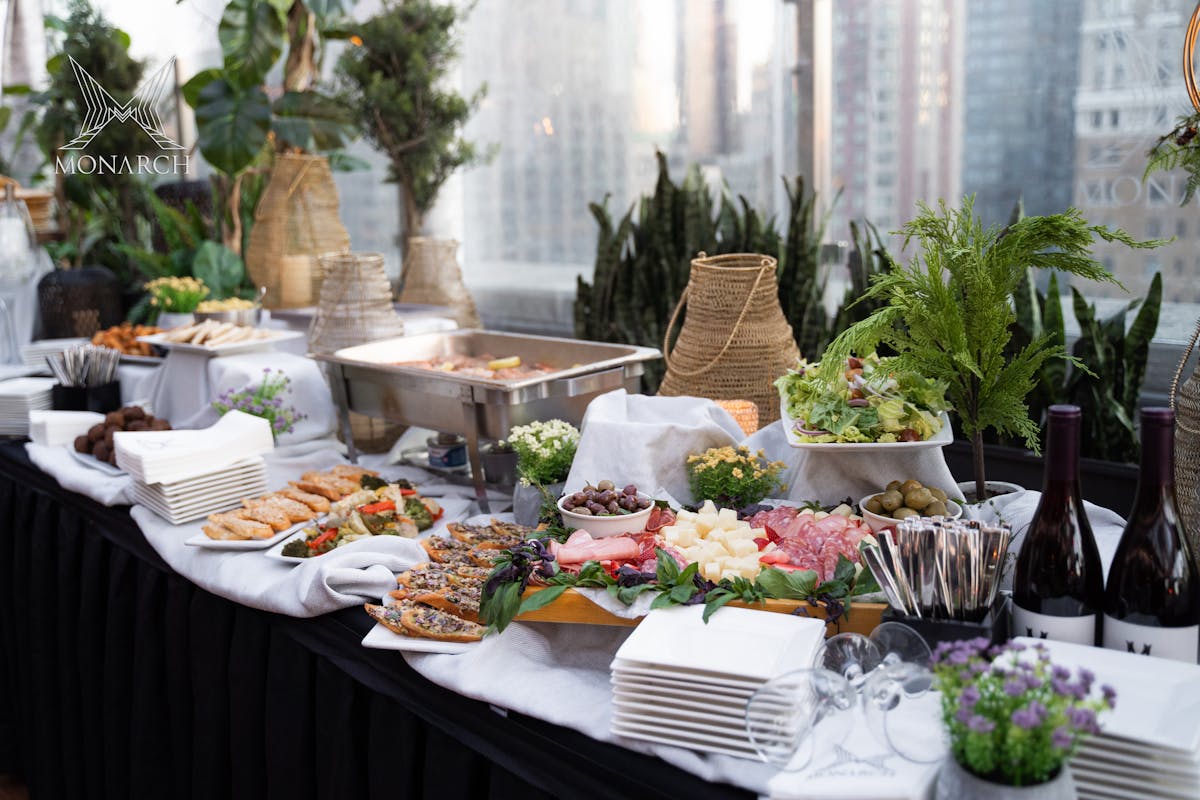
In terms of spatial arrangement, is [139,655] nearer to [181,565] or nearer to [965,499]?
[181,565]

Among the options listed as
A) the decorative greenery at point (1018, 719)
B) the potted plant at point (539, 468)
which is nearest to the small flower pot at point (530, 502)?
the potted plant at point (539, 468)

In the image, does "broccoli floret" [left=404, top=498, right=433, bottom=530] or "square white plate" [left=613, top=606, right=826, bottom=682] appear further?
"broccoli floret" [left=404, top=498, right=433, bottom=530]

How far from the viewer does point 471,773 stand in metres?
1.31

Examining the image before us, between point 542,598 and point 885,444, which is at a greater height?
point 885,444

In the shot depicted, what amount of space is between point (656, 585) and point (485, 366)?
1182mm

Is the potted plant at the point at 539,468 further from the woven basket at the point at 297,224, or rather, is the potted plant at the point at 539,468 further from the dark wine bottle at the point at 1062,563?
the woven basket at the point at 297,224

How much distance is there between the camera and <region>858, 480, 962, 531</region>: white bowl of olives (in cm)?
145

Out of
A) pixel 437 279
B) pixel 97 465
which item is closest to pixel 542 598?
pixel 97 465

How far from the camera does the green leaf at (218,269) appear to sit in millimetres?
3531

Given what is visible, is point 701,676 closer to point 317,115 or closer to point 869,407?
point 869,407

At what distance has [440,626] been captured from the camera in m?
1.38

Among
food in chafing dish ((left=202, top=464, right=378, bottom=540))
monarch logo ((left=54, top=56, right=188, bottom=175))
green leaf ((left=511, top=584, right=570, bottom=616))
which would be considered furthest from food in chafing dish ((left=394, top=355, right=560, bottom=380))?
monarch logo ((left=54, top=56, right=188, bottom=175))

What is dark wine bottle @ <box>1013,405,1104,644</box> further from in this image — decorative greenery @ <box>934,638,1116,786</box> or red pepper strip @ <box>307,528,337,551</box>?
red pepper strip @ <box>307,528,337,551</box>

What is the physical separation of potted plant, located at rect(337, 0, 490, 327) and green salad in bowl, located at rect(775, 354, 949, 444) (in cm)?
248
